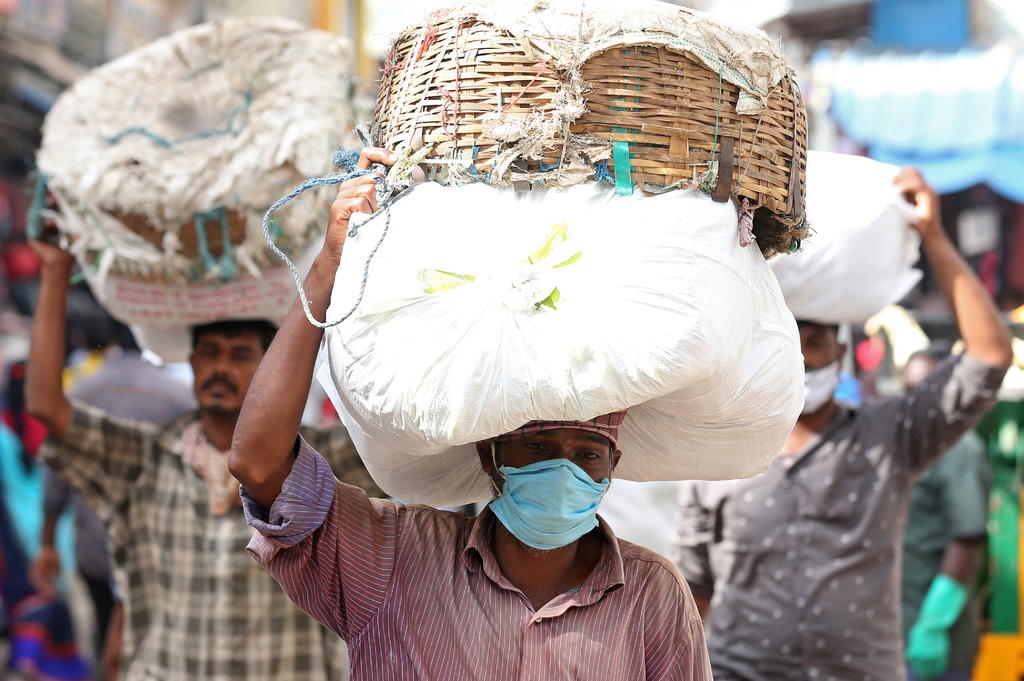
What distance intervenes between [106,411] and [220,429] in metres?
2.27

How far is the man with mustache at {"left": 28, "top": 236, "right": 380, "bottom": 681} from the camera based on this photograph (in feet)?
11.6

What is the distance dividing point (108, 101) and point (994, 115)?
6250 mm

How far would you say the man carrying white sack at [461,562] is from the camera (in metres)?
2.21

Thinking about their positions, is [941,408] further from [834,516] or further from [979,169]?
[979,169]

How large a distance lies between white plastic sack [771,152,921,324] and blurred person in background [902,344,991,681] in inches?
106

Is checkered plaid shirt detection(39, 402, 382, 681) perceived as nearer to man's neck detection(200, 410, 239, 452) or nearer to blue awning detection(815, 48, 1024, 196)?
man's neck detection(200, 410, 239, 452)

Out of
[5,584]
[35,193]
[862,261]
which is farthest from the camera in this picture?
[5,584]

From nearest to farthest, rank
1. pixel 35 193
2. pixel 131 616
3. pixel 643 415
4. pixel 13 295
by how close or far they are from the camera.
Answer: pixel 643 415 < pixel 35 193 < pixel 131 616 < pixel 13 295

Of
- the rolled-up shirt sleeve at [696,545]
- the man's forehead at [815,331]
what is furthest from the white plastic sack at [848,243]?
the rolled-up shirt sleeve at [696,545]

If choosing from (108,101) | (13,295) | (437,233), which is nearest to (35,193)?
(108,101)

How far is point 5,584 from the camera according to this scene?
24.5 ft

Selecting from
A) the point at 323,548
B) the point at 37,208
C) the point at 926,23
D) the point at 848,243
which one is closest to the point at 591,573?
the point at 323,548

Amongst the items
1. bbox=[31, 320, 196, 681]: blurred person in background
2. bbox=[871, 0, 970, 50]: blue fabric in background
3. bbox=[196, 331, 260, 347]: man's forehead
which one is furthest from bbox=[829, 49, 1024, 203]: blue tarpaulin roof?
bbox=[196, 331, 260, 347]: man's forehead

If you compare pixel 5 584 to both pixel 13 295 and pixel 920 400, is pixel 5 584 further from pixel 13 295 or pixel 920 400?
pixel 920 400
